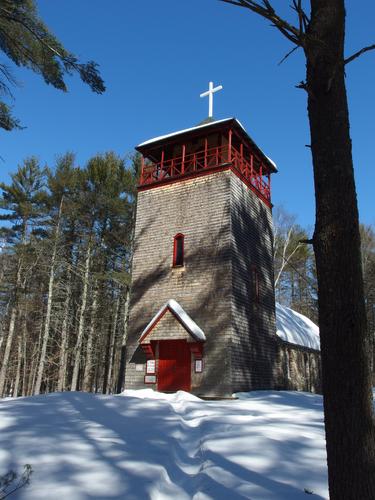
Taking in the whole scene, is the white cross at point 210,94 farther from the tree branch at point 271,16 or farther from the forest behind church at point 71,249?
the tree branch at point 271,16

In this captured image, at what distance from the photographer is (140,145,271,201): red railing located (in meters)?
16.7

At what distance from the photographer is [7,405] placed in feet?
27.6

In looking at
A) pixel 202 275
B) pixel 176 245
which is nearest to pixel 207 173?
pixel 176 245

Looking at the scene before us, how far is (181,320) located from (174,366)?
182cm

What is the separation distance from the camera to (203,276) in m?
15.2

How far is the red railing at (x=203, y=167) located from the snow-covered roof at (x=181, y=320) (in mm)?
5427

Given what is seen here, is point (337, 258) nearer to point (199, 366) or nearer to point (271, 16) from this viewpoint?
point (271, 16)

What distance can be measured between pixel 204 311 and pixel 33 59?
30.7 feet

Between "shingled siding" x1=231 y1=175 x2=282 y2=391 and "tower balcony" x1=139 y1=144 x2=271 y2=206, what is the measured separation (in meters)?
0.53

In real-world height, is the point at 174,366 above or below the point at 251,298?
below

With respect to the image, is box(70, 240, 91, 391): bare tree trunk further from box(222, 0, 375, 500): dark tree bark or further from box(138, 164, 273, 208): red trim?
box(222, 0, 375, 500): dark tree bark

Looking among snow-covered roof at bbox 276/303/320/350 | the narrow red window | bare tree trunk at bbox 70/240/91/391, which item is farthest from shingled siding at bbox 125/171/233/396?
bare tree trunk at bbox 70/240/91/391

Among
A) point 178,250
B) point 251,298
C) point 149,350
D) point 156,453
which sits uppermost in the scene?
point 178,250

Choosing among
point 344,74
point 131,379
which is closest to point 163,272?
point 131,379
